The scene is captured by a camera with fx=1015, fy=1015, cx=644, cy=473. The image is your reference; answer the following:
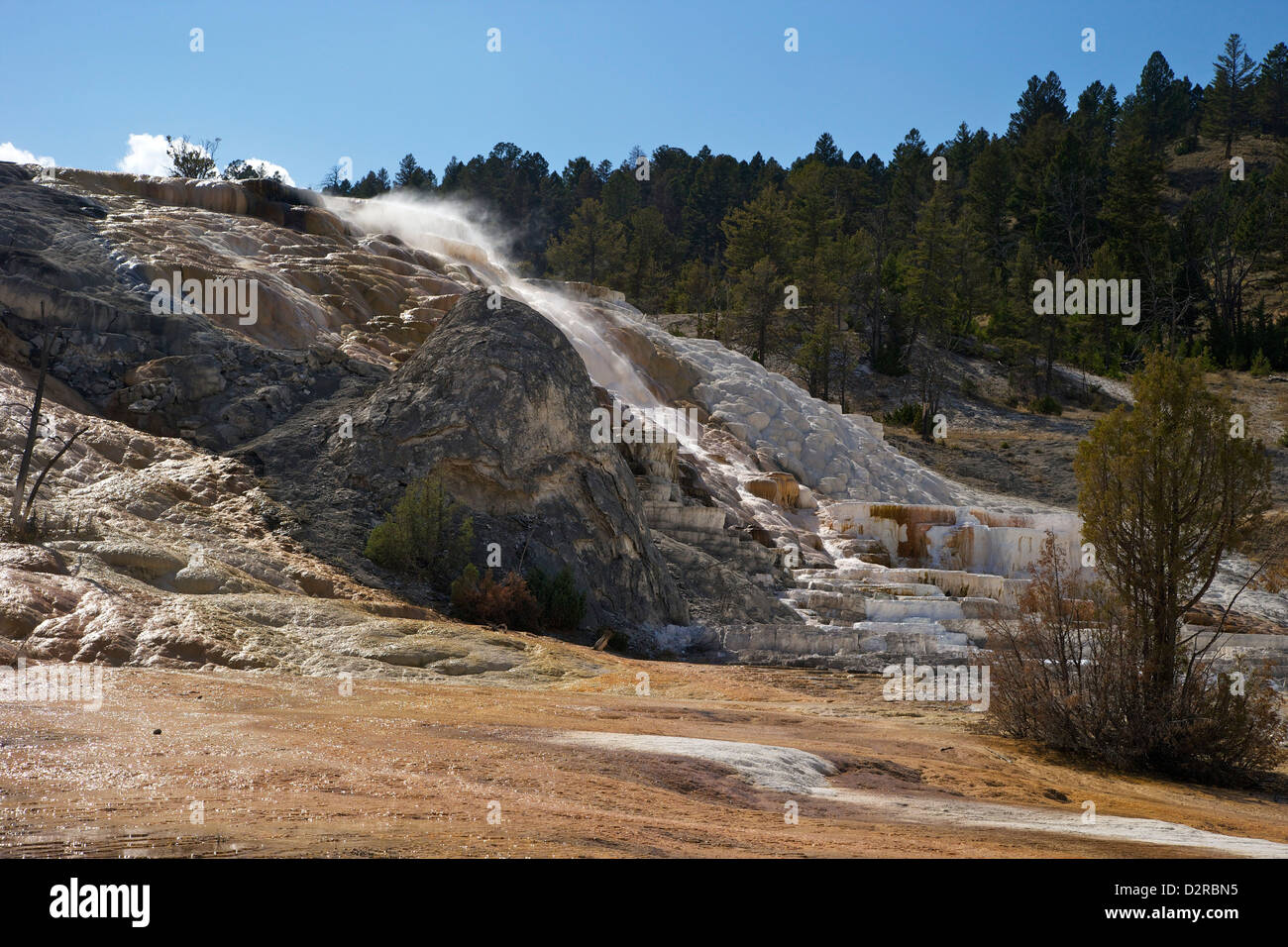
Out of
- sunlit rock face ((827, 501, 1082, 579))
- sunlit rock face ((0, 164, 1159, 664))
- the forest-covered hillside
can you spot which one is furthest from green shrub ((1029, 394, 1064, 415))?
sunlit rock face ((827, 501, 1082, 579))

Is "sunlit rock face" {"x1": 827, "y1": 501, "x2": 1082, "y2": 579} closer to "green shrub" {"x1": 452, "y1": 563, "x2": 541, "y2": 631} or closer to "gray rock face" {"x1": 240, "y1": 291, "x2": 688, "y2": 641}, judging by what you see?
"gray rock face" {"x1": 240, "y1": 291, "x2": 688, "y2": 641}

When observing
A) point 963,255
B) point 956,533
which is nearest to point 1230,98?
point 963,255

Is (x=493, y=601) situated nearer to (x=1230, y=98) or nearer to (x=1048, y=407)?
(x=1048, y=407)

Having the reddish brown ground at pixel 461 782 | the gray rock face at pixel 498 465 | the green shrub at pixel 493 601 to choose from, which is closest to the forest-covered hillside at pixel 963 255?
the gray rock face at pixel 498 465

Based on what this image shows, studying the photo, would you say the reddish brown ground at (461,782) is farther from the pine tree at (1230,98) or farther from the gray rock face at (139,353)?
the pine tree at (1230,98)

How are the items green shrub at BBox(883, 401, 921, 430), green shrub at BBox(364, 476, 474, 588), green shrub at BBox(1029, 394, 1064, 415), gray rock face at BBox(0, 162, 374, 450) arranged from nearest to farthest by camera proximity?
green shrub at BBox(364, 476, 474, 588)
gray rock face at BBox(0, 162, 374, 450)
green shrub at BBox(883, 401, 921, 430)
green shrub at BBox(1029, 394, 1064, 415)

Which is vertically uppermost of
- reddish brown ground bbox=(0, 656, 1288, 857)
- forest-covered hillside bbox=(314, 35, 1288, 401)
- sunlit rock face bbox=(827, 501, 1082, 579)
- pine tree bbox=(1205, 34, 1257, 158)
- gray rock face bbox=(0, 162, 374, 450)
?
pine tree bbox=(1205, 34, 1257, 158)

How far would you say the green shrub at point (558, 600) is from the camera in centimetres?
1595

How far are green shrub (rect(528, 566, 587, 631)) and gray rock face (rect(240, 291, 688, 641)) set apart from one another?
412 millimetres

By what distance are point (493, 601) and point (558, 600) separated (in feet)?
4.44

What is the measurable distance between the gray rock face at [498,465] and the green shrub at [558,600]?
1.35 feet

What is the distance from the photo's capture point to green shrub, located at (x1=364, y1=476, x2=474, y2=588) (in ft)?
50.5

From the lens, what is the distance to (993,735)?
1105 centimetres

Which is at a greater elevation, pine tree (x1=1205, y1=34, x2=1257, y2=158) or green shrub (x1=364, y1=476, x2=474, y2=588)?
pine tree (x1=1205, y1=34, x2=1257, y2=158)
